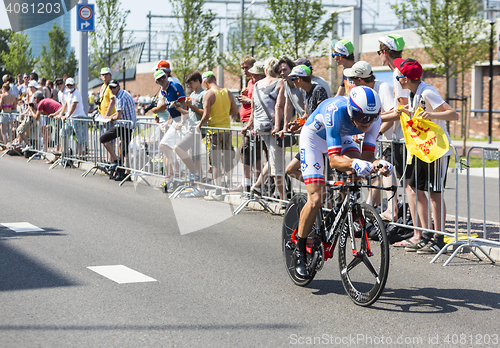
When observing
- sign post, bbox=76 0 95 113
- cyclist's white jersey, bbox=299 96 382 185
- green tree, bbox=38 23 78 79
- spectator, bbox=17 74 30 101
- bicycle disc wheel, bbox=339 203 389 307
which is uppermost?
green tree, bbox=38 23 78 79

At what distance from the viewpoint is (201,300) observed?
203 inches

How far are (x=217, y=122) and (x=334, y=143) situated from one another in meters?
6.17

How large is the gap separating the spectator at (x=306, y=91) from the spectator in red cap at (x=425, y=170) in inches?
50.2

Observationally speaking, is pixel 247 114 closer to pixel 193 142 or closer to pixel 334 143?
pixel 193 142


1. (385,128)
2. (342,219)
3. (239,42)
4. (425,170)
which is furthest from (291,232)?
(239,42)

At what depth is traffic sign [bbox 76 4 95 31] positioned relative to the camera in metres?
17.5

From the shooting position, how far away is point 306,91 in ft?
27.3

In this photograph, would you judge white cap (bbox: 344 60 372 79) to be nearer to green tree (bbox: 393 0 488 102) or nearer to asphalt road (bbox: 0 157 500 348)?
asphalt road (bbox: 0 157 500 348)

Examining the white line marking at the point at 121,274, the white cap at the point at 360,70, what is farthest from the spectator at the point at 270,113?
the white line marking at the point at 121,274

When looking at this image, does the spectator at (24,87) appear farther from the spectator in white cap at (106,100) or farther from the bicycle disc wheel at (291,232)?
the bicycle disc wheel at (291,232)

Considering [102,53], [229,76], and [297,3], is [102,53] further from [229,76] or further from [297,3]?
[229,76]

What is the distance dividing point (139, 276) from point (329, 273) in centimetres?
178

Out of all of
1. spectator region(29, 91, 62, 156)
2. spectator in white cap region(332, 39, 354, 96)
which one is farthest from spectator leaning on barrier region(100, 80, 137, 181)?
spectator in white cap region(332, 39, 354, 96)

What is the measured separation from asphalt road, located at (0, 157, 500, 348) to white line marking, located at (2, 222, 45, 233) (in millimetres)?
118
